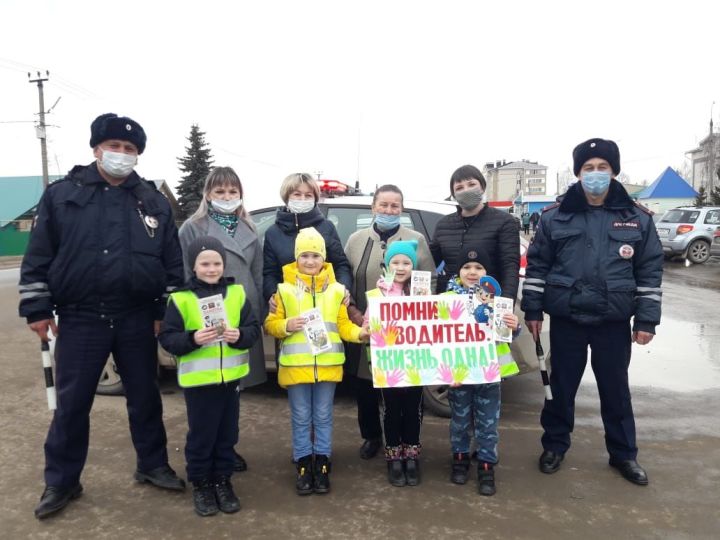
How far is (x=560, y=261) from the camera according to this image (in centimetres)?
365

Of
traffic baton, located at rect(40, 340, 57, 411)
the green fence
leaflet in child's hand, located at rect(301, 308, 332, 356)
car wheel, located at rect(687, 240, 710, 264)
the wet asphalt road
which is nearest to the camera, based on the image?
the wet asphalt road

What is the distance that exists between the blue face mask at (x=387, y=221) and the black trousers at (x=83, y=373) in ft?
5.02

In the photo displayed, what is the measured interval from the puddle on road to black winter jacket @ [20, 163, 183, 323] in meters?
4.66

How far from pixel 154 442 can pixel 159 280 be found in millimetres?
1008

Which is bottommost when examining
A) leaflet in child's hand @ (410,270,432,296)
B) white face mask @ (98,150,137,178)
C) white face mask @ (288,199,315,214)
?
leaflet in child's hand @ (410,270,432,296)

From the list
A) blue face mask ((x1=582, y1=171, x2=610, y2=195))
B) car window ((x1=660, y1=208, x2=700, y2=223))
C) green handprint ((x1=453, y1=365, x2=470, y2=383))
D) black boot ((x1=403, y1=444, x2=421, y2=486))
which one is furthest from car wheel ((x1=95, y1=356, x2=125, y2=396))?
car window ((x1=660, y1=208, x2=700, y2=223))

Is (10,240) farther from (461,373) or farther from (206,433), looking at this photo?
(461,373)

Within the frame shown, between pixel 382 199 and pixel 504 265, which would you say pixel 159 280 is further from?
pixel 504 265

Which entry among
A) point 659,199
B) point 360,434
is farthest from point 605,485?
point 659,199

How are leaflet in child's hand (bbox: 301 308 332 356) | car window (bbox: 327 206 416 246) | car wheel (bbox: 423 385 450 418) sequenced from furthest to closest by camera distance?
car window (bbox: 327 206 416 246) → car wheel (bbox: 423 385 450 418) → leaflet in child's hand (bbox: 301 308 332 356)

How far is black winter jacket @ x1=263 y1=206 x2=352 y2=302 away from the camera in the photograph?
3.69 m

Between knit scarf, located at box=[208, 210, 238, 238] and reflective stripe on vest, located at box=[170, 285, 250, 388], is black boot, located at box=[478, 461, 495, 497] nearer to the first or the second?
reflective stripe on vest, located at box=[170, 285, 250, 388]

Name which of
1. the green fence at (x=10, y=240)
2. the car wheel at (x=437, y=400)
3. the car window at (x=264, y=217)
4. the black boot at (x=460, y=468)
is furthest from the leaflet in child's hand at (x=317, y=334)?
the green fence at (x=10, y=240)

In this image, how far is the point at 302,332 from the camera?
335 centimetres
